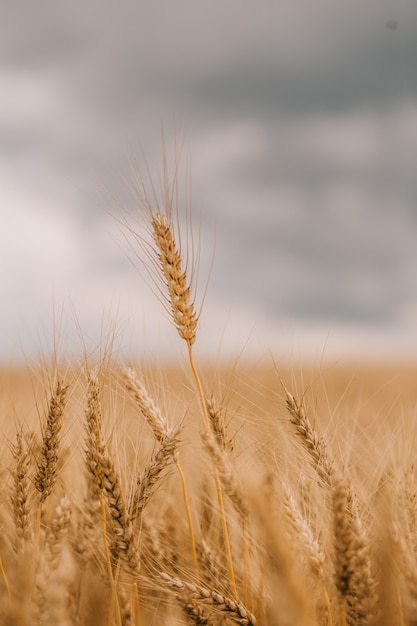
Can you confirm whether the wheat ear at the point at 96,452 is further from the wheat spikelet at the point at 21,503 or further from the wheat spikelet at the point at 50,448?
the wheat spikelet at the point at 21,503

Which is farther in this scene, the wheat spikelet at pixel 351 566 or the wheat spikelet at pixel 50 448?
the wheat spikelet at pixel 50 448

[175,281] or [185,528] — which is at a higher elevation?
[175,281]

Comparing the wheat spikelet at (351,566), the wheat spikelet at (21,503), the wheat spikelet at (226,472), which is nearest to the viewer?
the wheat spikelet at (351,566)

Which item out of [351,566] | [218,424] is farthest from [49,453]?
[351,566]

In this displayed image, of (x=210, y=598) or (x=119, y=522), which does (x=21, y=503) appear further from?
(x=210, y=598)

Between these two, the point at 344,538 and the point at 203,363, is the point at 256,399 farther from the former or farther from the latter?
the point at 344,538

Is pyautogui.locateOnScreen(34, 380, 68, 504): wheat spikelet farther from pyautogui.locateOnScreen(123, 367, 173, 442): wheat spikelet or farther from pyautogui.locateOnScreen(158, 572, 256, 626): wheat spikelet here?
pyautogui.locateOnScreen(158, 572, 256, 626): wheat spikelet

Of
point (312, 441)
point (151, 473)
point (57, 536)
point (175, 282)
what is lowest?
point (57, 536)

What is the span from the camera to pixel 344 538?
1.29 metres

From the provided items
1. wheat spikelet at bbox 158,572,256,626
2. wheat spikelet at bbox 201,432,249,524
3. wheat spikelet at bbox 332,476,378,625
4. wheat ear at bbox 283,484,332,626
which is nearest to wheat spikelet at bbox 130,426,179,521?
wheat spikelet at bbox 201,432,249,524

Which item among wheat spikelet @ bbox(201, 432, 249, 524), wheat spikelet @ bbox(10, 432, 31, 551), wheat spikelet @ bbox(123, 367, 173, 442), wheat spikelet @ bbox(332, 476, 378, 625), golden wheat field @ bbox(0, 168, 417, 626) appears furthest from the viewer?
wheat spikelet @ bbox(123, 367, 173, 442)

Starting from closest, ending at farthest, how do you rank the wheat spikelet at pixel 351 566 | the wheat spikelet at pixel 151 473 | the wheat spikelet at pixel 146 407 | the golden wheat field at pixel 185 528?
the wheat spikelet at pixel 351 566 → the golden wheat field at pixel 185 528 → the wheat spikelet at pixel 151 473 → the wheat spikelet at pixel 146 407

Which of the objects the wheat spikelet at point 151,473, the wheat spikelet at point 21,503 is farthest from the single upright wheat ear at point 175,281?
the wheat spikelet at point 21,503

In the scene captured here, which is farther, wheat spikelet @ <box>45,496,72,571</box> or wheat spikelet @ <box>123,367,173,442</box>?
wheat spikelet @ <box>123,367,173,442</box>
